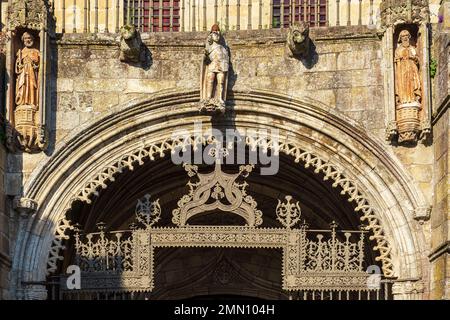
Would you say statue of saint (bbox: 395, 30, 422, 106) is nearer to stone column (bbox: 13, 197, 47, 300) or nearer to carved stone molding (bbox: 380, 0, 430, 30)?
carved stone molding (bbox: 380, 0, 430, 30)

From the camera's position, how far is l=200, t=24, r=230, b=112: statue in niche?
18688 millimetres

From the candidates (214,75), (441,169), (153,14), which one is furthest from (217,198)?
(153,14)

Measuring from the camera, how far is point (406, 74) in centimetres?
1859

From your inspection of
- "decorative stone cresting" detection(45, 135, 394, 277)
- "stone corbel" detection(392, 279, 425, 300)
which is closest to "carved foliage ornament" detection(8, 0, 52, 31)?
"decorative stone cresting" detection(45, 135, 394, 277)

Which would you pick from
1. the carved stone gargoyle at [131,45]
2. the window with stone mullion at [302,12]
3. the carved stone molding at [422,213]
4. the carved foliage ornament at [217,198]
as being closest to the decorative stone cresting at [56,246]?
the carved foliage ornament at [217,198]

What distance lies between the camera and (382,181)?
1866 centimetres

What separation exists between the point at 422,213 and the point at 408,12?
2.38 m

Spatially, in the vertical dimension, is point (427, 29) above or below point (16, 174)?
above

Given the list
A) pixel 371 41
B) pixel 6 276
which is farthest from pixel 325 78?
pixel 6 276

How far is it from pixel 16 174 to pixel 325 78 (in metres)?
3.88

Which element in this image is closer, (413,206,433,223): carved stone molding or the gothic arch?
(413,206,433,223): carved stone molding

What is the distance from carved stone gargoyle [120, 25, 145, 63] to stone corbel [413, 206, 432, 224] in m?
3.77
